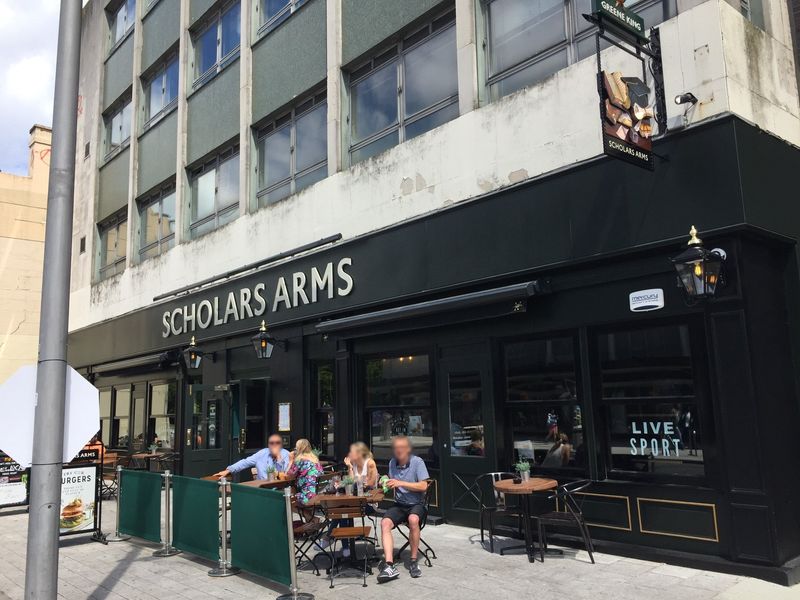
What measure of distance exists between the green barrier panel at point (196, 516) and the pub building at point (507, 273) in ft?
11.7

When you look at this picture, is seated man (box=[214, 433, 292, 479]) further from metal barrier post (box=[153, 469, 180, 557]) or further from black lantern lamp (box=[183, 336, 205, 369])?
black lantern lamp (box=[183, 336, 205, 369])

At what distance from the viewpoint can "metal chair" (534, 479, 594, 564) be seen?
7473mm

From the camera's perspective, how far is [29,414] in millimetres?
5320

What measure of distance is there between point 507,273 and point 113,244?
53.8ft

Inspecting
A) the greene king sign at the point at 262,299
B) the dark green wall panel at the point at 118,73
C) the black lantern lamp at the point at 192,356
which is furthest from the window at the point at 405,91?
the dark green wall panel at the point at 118,73

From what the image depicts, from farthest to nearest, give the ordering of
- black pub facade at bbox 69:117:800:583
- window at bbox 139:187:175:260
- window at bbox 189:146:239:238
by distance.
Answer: window at bbox 139:187:175:260 → window at bbox 189:146:239:238 → black pub facade at bbox 69:117:800:583

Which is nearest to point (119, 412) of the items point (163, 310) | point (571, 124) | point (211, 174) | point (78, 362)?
point (78, 362)

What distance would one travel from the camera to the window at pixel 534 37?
8.95 m

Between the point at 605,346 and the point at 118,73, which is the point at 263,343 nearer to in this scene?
the point at 605,346

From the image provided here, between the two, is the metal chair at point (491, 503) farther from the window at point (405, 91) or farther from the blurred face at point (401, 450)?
the window at point (405, 91)

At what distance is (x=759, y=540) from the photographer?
6629 mm

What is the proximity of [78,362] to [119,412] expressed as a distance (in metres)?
3.04

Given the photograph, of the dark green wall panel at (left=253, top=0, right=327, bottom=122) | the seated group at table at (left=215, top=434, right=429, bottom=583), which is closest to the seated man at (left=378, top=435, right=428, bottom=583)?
the seated group at table at (left=215, top=434, right=429, bottom=583)

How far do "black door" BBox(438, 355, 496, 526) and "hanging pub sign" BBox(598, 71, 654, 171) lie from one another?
3.55 meters
